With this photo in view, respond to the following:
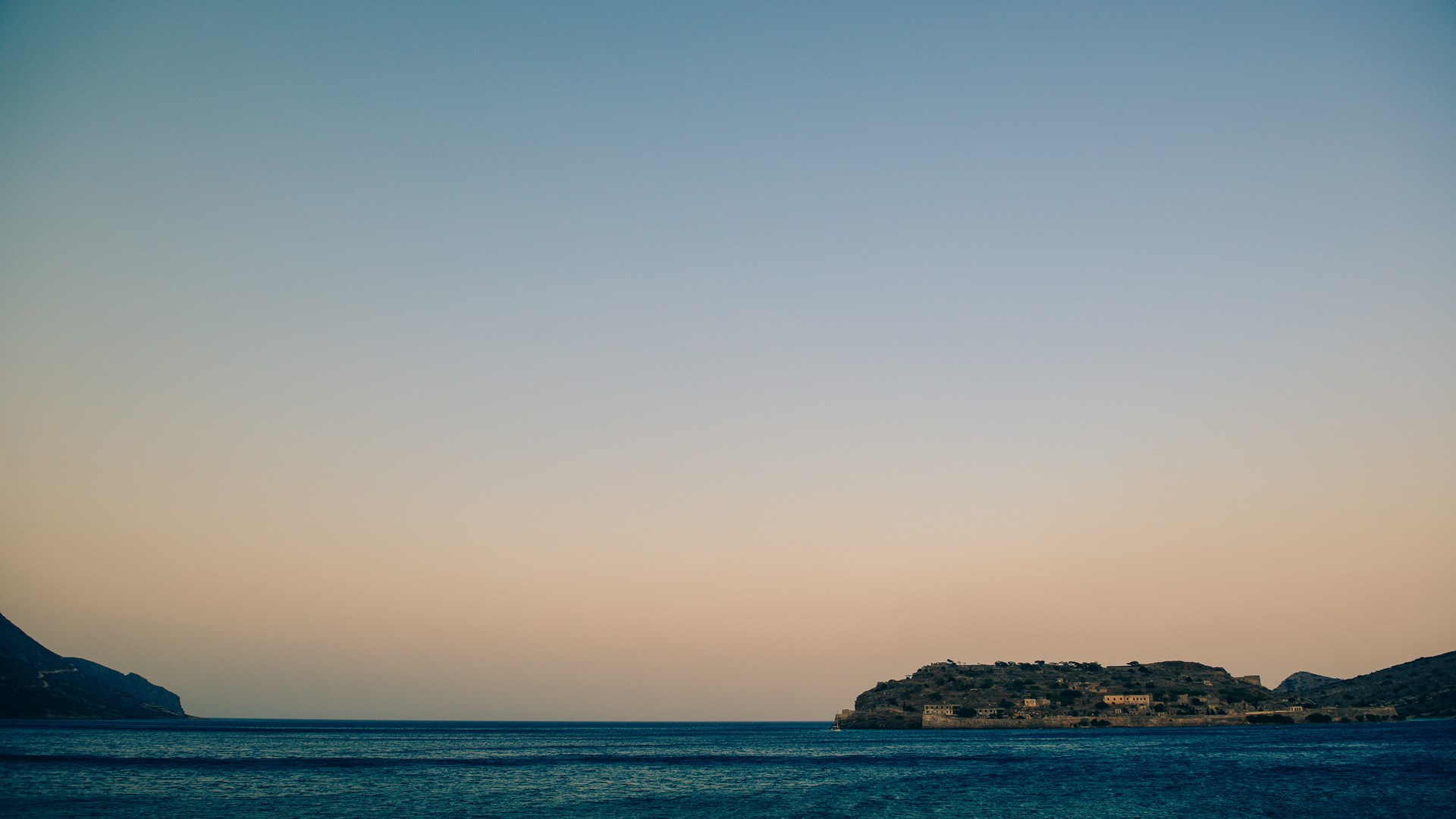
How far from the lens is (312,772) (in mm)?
106875

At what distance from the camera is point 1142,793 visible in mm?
81750

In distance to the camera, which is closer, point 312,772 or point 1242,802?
point 1242,802

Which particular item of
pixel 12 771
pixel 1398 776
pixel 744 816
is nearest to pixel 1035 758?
pixel 1398 776

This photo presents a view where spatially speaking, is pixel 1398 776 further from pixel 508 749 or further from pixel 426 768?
pixel 508 749

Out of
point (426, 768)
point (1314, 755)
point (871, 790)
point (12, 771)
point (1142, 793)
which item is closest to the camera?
point (1142, 793)

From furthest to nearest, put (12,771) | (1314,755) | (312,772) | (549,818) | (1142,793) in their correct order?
(1314,755)
(312,772)
(12,771)
(1142,793)
(549,818)

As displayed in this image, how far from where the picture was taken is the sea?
71812 millimetres

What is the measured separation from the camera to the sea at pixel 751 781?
7181 cm

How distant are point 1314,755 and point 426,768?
12352 centimetres

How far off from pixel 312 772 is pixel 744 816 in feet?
217

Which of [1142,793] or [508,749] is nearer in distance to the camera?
[1142,793]

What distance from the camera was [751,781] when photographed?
325ft

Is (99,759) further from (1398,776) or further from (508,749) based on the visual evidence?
(1398,776)

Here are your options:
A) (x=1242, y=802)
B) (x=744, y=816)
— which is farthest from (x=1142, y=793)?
(x=744, y=816)
